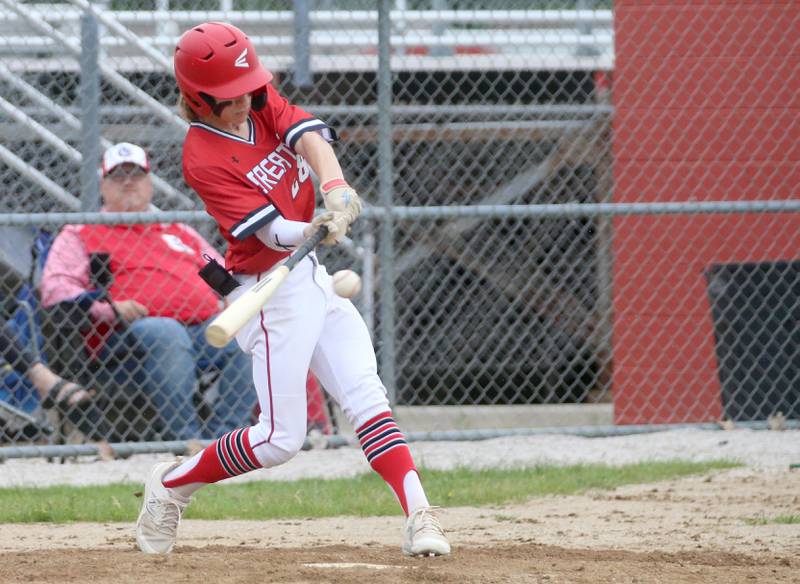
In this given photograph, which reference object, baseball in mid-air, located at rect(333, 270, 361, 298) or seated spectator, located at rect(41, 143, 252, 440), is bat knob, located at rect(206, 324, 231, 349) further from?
seated spectator, located at rect(41, 143, 252, 440)

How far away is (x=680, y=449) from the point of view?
6.82m

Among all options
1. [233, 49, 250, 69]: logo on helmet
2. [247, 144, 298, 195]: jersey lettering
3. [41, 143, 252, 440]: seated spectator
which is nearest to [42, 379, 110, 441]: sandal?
[41, 143, 252, 440]: seated spectator

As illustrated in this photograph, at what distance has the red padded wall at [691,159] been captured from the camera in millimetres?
7727

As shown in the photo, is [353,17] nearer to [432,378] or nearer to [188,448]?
[432,378]

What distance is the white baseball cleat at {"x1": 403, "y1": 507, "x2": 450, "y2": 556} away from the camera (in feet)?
12.7

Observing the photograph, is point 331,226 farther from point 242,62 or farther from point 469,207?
point 469,207

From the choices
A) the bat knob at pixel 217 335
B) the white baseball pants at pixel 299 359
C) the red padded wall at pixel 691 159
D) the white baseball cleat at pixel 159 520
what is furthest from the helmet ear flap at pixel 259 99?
the red padded wall at pixel 691 159

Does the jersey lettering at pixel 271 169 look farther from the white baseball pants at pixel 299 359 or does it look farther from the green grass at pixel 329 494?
the green grass at pixel 329 494

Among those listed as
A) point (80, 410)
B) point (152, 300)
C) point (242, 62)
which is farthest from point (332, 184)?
point (80, 410)

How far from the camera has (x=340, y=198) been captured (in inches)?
159

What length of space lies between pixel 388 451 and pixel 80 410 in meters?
2.83

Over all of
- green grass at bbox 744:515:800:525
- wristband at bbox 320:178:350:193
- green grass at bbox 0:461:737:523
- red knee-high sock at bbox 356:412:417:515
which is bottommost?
green grass at bbox 0:461:737:523

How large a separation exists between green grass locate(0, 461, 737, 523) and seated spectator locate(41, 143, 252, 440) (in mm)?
538

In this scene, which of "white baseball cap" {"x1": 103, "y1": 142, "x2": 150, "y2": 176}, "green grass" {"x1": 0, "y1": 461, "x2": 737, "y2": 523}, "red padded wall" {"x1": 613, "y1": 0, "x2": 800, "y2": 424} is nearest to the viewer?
"green grass" {"x1": 0, "y1": 461, "x2": 737, "y2": 523}
